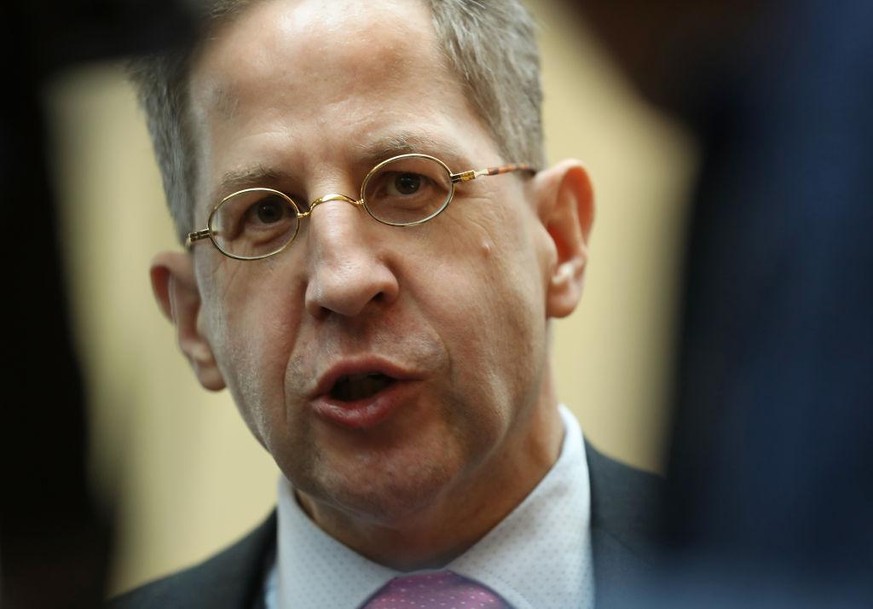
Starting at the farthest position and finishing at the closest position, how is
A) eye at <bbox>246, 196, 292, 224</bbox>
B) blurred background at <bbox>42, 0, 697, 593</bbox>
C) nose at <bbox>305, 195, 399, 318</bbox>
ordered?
blurred background at <bbox>42, 0, 697, 593</bbox> < eye at <bbox>246, 196, 292, 224</bbox> < nose at <bbox>305, 195, 399, 318</bbox>

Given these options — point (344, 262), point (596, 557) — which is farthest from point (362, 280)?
point (596, 557)

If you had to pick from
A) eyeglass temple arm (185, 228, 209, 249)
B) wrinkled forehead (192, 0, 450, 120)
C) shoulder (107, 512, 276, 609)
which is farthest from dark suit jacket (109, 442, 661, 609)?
wrinkled forehead (192, 0, 450, 120)

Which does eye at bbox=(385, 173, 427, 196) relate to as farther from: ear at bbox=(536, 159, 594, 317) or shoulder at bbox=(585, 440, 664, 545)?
shoulder at bbox=(585, 440, 664, 545)

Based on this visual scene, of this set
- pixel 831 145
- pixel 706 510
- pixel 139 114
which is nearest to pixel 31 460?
pixel 139 114

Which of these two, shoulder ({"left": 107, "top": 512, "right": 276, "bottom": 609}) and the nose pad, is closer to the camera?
the nose pad

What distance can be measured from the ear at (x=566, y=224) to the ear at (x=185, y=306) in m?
0.49

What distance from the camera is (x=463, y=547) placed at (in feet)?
4.79

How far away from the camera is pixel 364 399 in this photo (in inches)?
52.2

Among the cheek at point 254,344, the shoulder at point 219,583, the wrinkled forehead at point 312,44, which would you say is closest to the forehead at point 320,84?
the wrinkled forehead at point 312,44

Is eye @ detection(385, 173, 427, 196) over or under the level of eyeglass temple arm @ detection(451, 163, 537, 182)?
over

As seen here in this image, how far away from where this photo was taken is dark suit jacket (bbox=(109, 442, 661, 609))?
1.36 m

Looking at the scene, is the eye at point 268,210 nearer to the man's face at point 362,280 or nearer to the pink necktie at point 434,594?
the man's face at point 362,280

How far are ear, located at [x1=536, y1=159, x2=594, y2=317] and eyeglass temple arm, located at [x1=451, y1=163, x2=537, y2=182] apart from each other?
0.05 metres

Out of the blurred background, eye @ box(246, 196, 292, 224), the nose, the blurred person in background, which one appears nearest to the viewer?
the blurred person in background
